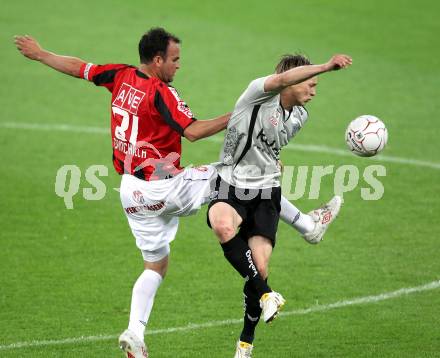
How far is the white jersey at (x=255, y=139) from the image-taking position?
873cm

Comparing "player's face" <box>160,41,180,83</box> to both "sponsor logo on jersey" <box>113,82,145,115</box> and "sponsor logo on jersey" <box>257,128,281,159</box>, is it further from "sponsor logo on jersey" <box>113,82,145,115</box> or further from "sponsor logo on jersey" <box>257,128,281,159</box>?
"sponsor logo on jersey" <box>257,128,281,159</box>

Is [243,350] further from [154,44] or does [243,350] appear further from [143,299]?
[154,44]

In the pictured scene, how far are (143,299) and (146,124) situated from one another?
1.55 meters

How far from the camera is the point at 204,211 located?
14.0 metres

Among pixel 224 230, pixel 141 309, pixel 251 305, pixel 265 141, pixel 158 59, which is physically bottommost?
pixel 141 309

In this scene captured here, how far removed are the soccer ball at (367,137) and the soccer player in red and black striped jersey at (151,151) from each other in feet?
4.30

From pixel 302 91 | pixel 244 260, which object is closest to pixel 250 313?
pixel 244 260

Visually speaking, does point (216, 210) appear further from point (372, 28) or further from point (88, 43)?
point (372, 28)

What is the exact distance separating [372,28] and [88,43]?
6.87 metres

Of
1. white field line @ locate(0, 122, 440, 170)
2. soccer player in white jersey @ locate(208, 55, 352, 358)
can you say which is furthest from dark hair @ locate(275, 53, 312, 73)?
white field line @ locate(0, 122, 440, 170)

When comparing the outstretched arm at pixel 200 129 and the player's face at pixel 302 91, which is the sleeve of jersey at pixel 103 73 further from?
the player's face at pixel 302 91

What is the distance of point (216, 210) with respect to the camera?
8.81 metres

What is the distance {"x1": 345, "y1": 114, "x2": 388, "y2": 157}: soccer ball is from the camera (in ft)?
30.1

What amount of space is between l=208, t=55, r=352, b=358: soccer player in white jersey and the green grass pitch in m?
1.00
